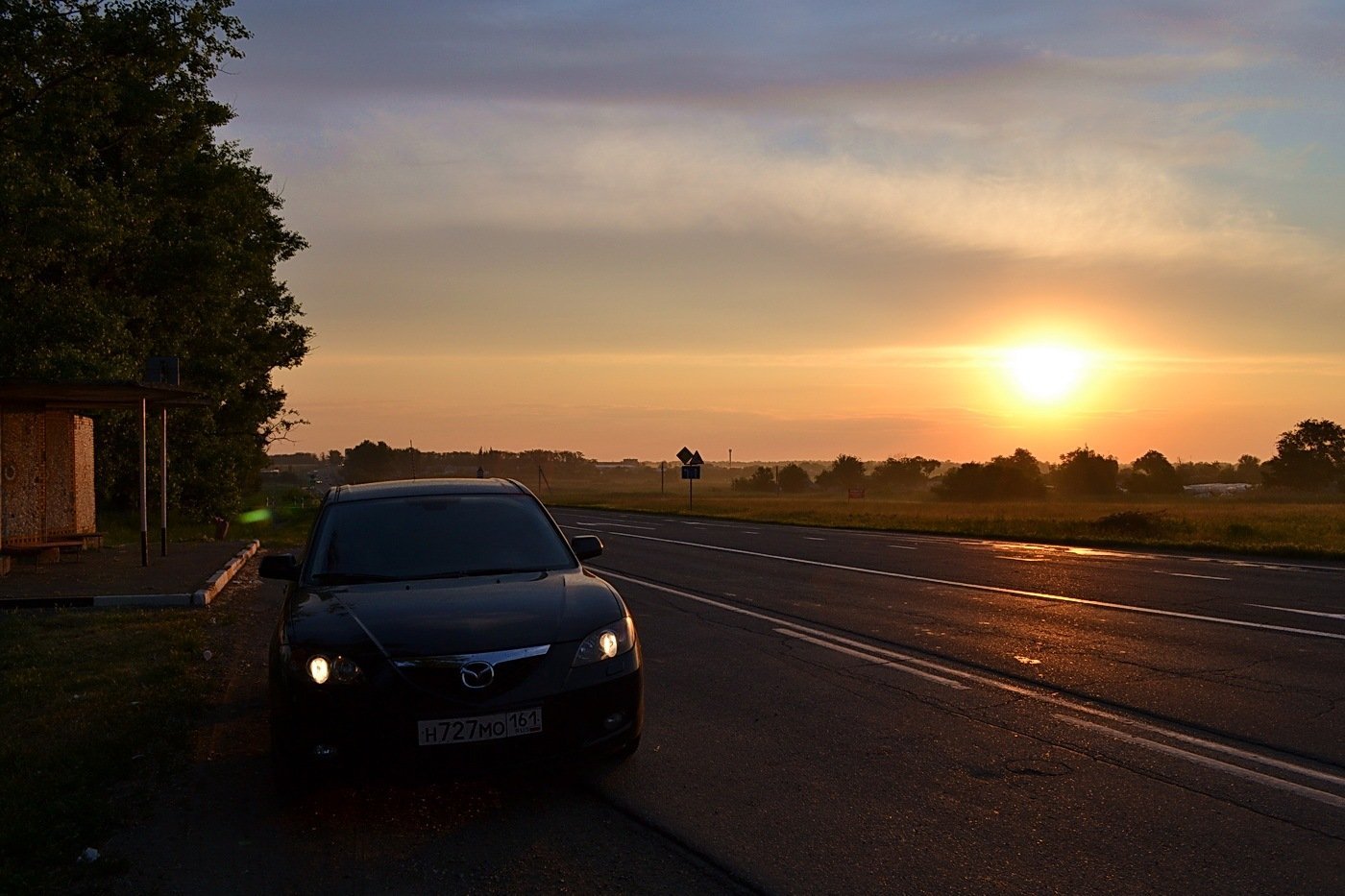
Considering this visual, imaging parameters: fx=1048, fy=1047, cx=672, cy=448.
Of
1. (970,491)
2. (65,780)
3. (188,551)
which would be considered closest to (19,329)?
(188,551)

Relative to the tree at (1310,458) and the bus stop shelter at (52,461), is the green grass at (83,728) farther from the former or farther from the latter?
the tree at (1310,458)

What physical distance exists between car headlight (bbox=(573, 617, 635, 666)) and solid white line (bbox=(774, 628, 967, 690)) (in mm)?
3354

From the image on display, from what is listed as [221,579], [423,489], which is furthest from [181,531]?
[423,489]

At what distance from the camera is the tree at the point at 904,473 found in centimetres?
13825

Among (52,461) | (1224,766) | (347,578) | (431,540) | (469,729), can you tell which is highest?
(52,461)

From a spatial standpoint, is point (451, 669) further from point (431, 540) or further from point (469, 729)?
point (431, 540)

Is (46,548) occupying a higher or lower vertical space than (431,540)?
lower

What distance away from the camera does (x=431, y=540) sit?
6633 mm

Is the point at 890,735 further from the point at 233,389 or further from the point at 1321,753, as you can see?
the point at 233,389

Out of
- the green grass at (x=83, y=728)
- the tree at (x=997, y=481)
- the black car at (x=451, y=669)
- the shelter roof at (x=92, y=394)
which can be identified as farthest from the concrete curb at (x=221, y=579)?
the tree at (x=997, y=481)

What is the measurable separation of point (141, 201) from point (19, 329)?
614 centimetres

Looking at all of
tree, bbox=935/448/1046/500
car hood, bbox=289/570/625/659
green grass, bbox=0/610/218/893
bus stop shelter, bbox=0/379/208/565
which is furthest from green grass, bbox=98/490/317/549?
tree, bbox=935/448/1046/500

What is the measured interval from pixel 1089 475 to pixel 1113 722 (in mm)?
104151

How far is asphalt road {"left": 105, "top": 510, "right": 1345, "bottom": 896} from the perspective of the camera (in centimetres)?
433
